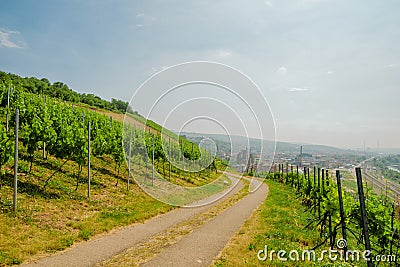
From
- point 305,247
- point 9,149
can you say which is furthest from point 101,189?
point 305,247

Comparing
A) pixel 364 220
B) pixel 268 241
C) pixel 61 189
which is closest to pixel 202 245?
pixel 268 241

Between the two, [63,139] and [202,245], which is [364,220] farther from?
[63,139]

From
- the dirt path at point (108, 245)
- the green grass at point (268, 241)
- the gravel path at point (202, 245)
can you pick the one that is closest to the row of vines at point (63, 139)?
the dirt path at point (108, 245)

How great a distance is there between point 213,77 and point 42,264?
23.9ft

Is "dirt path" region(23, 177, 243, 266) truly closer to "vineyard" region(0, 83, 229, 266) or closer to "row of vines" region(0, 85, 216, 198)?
"vineyard" region(0, 83, 229, 266)

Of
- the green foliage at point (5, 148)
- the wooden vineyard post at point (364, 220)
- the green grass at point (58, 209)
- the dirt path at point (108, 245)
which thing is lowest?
the dirt path at point (108, 245)

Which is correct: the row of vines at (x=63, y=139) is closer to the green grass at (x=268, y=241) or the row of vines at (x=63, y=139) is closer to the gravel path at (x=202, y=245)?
the gravel path at (x=202, y=245)

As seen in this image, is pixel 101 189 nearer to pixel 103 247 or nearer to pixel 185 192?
pixel 185 192

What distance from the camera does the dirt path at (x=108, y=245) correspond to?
7.72 metres

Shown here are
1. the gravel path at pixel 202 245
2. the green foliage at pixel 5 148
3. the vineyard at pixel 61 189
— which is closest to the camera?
the gravel path at pixel 202 245

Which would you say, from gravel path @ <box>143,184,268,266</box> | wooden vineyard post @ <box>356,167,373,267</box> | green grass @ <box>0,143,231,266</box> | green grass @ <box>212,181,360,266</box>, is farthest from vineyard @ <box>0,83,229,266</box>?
wooden vineyard post @ <box>356,167,373,267</box>

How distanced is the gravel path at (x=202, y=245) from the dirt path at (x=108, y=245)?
4.56ft

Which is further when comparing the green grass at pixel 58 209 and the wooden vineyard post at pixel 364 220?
the green grass at pixel 58 209

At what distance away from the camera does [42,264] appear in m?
7.41
